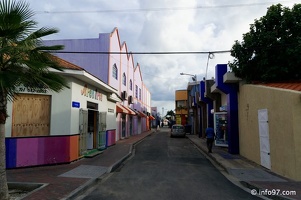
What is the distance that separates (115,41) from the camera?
25.0m

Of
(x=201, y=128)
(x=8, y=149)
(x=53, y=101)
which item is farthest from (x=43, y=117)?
(x=201, y=128)

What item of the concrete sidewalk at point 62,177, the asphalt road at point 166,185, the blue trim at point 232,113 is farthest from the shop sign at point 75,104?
the blue trim at point 232,113

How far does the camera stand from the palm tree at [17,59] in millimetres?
5918

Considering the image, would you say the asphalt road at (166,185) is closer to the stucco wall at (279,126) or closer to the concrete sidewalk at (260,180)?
the concrete sidewalk at (260,180)

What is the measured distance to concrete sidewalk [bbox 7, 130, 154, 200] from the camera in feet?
22.8

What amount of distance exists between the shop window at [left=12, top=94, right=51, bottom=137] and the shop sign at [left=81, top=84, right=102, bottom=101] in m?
2.47

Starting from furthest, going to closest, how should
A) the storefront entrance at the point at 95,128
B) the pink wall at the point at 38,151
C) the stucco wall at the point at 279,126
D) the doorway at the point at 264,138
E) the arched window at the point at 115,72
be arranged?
the arched window at the point at 115,72, the storefront entrance at the point at 95,128, the doorway at the point at 264,138, the pink wall at the point at 38,151, the stucco wall at the point at 279,126

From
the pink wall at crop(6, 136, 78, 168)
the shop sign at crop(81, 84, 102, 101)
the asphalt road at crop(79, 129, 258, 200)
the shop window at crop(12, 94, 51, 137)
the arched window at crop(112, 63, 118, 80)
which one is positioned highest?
the arched window at crop(112, 63, 118, 80)

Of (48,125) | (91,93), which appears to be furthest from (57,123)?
(91,93)

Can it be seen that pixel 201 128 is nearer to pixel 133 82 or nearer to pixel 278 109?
pixel 133 82

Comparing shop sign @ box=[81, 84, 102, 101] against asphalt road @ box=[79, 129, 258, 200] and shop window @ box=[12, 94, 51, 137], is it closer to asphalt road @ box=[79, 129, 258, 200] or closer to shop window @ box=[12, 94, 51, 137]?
shop window @ box=[12, 94, 51, 137]

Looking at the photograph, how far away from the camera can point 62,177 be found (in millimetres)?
8945

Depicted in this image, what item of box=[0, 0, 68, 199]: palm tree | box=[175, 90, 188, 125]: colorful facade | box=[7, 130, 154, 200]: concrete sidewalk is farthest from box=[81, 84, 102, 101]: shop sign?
box=[175, 90, 188, 125]: colorful facade

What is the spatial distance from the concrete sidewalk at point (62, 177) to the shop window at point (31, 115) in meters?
1.49
